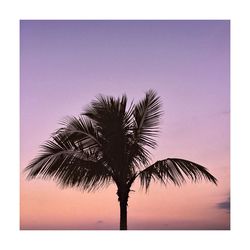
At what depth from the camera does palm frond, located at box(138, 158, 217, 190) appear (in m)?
10.7

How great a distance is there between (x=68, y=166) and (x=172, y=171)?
1.69 meters

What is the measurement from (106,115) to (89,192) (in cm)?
132

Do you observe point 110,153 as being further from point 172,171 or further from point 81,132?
point 172,171

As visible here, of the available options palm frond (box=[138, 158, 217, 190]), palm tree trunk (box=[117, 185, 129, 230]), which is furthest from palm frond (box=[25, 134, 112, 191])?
palm frond (box=[138, 158, 217, 190])

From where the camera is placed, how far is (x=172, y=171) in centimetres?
1075

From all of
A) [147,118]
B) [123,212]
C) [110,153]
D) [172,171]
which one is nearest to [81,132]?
[110,153]

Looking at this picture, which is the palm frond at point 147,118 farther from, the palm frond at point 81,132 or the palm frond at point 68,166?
the palm frond at point 68,166

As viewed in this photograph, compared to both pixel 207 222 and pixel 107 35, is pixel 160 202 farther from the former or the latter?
pixel 107 35

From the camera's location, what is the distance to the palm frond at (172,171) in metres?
10.7

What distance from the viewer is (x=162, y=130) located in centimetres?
1115

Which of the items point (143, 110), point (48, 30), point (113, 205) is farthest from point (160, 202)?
point (48, 30)

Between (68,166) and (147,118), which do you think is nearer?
(68,166)

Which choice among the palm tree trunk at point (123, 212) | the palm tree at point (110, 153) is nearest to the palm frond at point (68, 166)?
the palm tree at point (110, 153)
